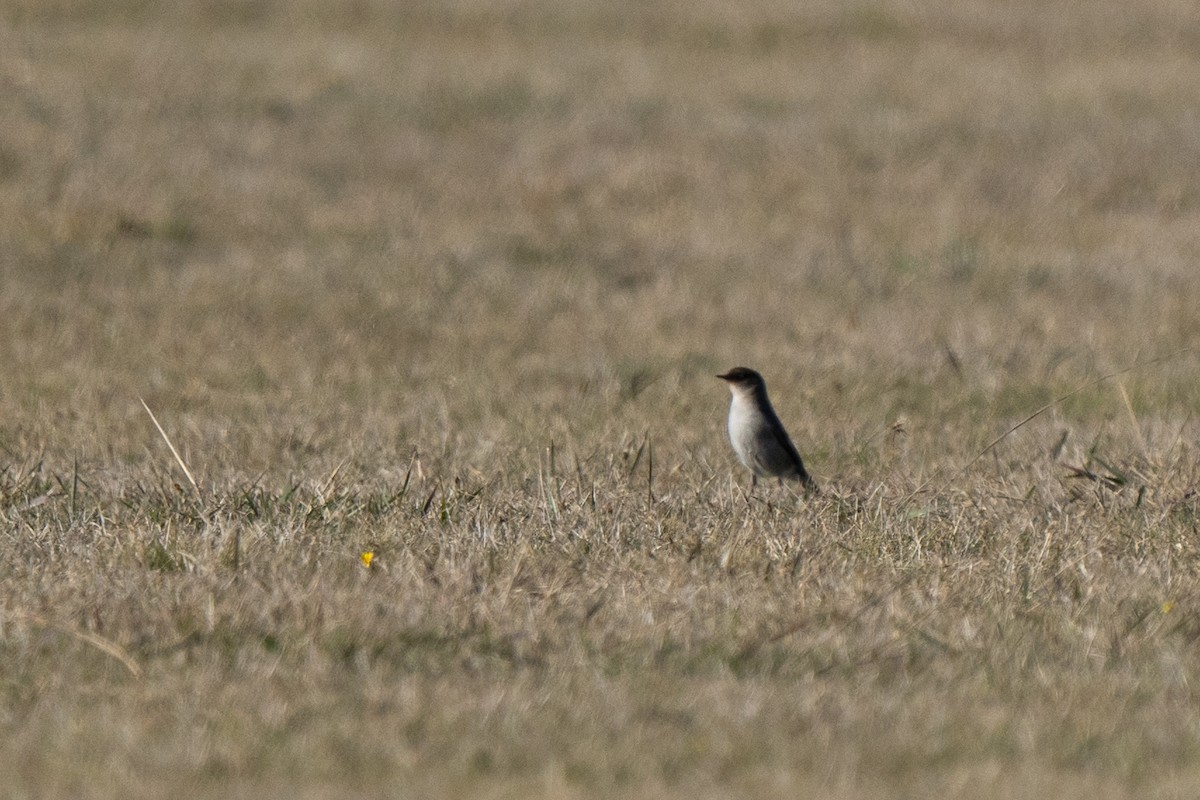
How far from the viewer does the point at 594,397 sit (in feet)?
32.0

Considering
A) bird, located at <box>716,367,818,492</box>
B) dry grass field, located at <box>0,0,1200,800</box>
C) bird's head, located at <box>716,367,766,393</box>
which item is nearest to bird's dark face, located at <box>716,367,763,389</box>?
bird's head, located at <box>716,367,766,393</box>

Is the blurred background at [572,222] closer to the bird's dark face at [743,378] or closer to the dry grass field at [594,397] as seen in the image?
the dry grass field at [594,397]

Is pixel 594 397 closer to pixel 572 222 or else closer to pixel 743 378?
pixel 743 378

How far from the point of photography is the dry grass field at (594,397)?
4.41 metres

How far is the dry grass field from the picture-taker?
4410 mm

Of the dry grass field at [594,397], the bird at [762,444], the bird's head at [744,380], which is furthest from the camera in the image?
the bird's head at [744,380]

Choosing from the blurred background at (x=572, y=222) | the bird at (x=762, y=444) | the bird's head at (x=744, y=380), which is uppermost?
the bird's head at (x=744, y=380)

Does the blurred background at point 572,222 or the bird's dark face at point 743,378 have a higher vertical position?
the bird's dark face at point 743,378

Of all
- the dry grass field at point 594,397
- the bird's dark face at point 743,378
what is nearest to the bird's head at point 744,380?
the bird's dark face at point 743,378

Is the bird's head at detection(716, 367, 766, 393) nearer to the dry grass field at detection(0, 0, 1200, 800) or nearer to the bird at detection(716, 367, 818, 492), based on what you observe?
the bird at detection(716, 367, 818, 492)

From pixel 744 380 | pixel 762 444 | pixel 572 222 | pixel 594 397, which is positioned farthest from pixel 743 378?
pixel 572 222

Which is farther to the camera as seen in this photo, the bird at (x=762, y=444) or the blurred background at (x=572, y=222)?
the blurred background at (x=572, y=222)

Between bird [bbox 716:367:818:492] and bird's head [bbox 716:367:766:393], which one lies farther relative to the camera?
bird's head [bbox 716:367:766:393]

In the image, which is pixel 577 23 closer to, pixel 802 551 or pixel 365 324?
pixel 365 324
